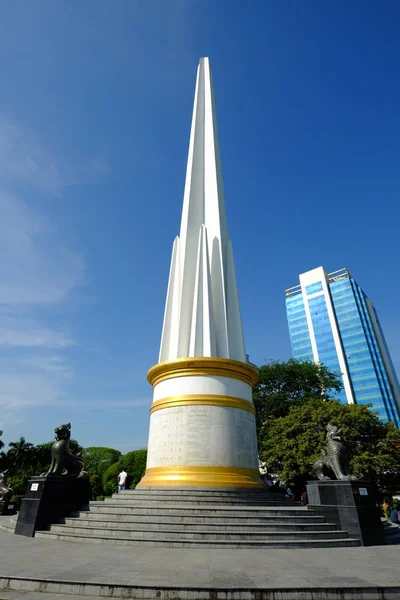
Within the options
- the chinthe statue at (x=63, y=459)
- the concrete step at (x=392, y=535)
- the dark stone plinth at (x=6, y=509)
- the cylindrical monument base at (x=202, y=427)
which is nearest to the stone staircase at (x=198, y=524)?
the cylindrical monument base at (x=202, y=427)

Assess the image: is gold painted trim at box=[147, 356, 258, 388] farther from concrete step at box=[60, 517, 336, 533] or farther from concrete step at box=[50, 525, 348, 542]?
concrete step at box=[50, 525, 348, 542]

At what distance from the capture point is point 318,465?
11336mm

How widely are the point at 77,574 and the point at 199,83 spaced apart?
24.7m

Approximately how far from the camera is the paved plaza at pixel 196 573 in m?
4.75

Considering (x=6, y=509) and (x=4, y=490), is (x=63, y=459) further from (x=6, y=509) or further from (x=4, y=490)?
(x=4, y=490)

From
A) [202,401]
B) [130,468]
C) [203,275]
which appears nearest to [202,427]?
[202,401]

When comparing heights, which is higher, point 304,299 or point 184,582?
point 304,299

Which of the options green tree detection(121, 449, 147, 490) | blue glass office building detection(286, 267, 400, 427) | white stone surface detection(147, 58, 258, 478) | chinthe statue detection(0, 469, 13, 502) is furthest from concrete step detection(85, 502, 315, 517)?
blue glass office building detection(286, 267, 400, 427)

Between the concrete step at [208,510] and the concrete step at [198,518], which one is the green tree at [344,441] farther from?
the concrete step at [198,518]

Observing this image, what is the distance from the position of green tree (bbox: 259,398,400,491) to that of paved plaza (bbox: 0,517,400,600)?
1760 cm

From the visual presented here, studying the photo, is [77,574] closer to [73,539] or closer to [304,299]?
[73,539]

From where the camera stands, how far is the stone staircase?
26.9ft

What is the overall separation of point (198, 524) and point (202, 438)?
3.88m

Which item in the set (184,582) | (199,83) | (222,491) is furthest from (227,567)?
(199,83)
